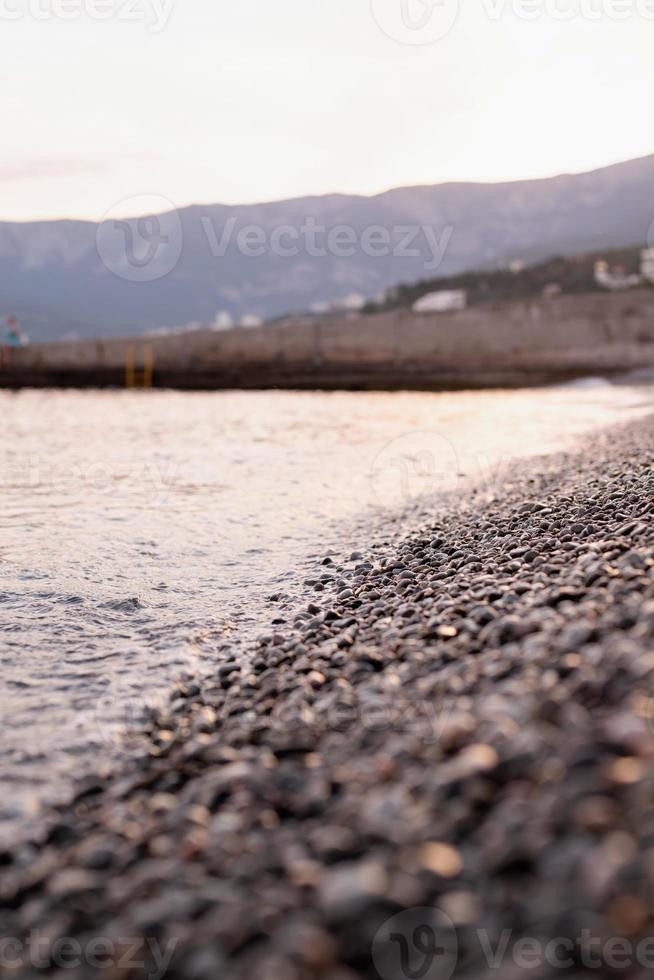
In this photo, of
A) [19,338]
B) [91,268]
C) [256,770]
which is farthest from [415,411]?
[91,268]

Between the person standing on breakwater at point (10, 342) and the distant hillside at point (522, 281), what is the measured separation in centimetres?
5139

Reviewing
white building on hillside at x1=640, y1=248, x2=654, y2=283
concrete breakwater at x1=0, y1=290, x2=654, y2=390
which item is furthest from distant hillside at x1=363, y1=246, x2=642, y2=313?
concrete breakwater at x1=0, y1=290, x2=654, y2=390

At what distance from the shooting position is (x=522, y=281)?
8406 cm

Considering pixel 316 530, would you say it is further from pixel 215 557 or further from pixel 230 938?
pixel 230 938

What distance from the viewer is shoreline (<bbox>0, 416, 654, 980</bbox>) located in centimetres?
191

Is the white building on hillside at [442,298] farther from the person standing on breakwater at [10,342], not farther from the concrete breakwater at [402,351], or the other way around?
the concrete breakwater at [402,351]

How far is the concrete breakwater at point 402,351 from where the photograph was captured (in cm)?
2666

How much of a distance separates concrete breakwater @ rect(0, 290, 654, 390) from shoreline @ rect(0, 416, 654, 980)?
962 inches

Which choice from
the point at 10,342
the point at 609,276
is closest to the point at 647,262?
the point at 609,276

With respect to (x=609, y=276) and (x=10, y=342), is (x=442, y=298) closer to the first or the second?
(x=609, y=276)

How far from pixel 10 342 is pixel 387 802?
121ft

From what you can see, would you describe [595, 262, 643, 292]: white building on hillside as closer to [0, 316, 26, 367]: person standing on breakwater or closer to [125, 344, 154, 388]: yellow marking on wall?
[125, 344, 154, 388]: yellow marking on wall

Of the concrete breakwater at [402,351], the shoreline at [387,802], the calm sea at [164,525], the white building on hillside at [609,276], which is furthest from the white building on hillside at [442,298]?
the shoreline at [387,802]

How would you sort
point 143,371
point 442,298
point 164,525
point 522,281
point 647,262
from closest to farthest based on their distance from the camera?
point 164,525 → point 143,371 → point 647,262 → point 522,281 → point 442,298
